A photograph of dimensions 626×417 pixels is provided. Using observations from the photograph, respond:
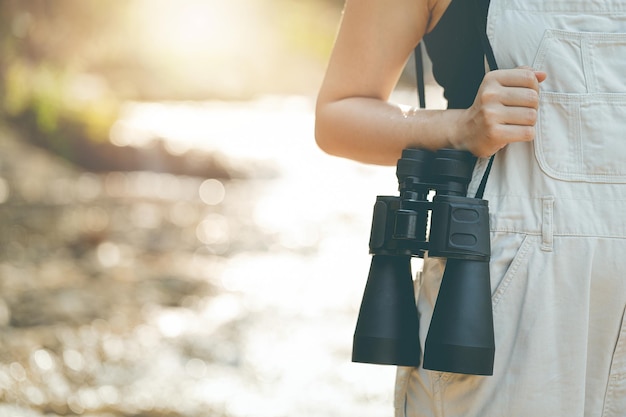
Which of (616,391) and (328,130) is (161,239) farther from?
(616,391)

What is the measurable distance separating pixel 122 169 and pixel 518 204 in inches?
284

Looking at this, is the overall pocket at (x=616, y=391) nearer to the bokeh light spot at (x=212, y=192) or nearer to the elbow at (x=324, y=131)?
the elbow at (x=324, y=131)

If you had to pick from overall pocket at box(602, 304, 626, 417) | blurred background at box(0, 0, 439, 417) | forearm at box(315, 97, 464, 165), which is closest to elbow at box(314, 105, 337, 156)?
forearm at box(315, 97, 464, 165)

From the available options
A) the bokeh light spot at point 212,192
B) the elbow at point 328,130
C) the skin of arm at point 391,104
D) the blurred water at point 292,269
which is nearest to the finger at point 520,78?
the skin of arm at point 391,104

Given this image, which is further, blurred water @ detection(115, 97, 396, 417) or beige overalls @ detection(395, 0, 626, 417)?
blurred water @ detection(115, 97, 396, 417)

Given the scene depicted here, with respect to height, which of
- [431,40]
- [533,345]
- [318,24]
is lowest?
[533,345]

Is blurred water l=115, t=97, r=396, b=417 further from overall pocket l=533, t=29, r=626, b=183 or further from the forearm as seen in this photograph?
overall pocket l=533, t=29, r=626, b=183

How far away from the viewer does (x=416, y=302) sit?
4.60 ft

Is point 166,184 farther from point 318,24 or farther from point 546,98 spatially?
point 318,24

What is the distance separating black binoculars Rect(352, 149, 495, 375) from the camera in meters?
1.24

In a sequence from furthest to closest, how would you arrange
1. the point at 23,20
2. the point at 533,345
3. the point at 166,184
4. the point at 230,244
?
1. the point at 23,20
2. the point at 166,184
3. the point at 230,244
4. the point at 533,345

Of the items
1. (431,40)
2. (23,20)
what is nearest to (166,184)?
(23,20)

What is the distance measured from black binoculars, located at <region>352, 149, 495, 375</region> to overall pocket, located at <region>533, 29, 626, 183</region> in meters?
0.12

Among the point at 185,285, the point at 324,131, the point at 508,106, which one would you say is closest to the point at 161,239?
the point at 185,285
